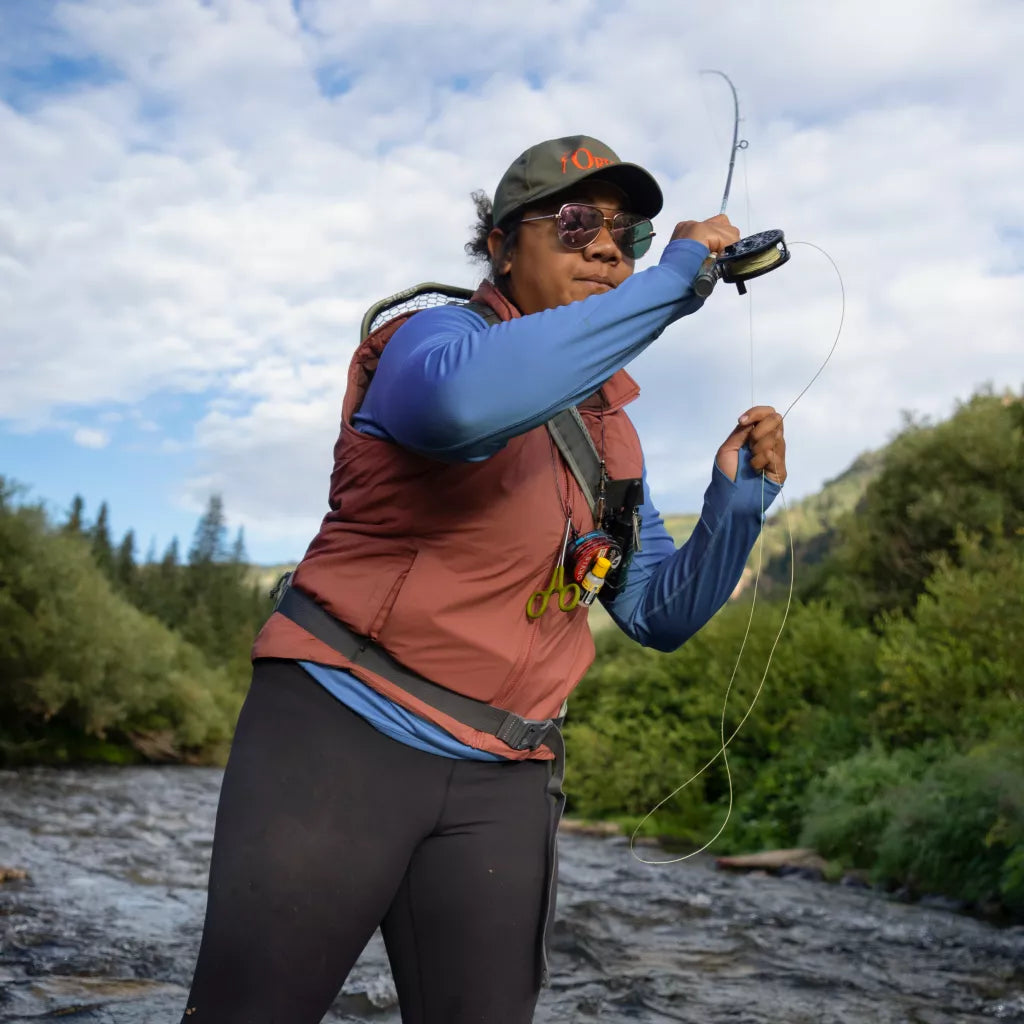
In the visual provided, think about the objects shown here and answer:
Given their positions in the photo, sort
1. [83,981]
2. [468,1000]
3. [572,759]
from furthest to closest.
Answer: [572,759], [83,981], [468,1000]

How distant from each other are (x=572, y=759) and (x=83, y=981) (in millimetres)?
13944

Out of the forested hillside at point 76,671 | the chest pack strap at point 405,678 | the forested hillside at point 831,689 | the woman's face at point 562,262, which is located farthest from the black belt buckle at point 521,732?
the forested hillside at point 76,671

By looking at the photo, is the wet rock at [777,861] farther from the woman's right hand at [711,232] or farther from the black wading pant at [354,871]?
the woman's right hand at [711,232]

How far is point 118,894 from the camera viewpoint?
28.8ft

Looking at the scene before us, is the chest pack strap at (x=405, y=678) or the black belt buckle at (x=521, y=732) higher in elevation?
the chest pack strap at (x=405, y=678)

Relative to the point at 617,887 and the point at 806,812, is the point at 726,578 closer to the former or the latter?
the point at 617,887

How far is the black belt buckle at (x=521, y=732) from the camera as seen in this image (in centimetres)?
245

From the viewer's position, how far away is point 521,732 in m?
2.47

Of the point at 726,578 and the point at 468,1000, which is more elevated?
the point at 726,578

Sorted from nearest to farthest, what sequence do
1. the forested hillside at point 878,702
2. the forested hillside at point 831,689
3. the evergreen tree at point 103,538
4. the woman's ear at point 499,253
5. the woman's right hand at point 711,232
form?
the woman's right hand at point 711,232 → the woman's ear at point 499,253 → the forested hillside at point 878,702 → the forested hillside at point 831,689 → the evergreen tree at point 103,538

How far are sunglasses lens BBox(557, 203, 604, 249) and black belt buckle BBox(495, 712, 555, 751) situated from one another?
1097 mm

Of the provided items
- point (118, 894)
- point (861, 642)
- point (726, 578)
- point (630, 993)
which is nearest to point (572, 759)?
point (861, 642)

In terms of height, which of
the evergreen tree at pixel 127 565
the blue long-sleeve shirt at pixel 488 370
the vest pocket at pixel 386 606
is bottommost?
the vest pocket at pixel 386 606

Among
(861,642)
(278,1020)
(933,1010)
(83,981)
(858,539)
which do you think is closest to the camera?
(278,1020)
